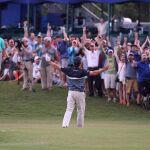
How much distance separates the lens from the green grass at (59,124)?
15234mm

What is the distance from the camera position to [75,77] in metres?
19.9

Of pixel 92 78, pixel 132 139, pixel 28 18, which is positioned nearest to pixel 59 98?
pixel 92 78

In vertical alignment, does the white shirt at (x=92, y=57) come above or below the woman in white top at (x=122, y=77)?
above

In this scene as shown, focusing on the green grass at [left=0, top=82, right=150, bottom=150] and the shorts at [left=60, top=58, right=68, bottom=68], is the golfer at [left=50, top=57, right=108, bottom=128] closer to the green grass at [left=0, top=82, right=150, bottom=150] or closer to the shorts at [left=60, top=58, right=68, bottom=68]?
the green grass at [left=0, top=82, right=150, bottom=150]

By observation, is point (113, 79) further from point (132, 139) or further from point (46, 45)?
point (132, 139)

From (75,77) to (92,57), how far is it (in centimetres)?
1028

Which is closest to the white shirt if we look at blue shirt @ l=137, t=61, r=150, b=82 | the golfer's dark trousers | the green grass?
the golfer's dark trousers

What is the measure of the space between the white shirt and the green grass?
4.53 feet

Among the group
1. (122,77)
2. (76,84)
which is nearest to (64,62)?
(122,77)

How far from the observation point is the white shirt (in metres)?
30.2

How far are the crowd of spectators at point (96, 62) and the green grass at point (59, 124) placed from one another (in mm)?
593

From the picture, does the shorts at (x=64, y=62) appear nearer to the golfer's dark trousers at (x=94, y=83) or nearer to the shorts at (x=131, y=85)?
the golfer's dark trousers at (x=94, y=83)

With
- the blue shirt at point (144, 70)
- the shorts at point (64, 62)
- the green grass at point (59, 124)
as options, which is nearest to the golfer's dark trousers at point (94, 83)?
the green grass at point (59, 124)

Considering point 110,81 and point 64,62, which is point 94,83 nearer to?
point 110,81
